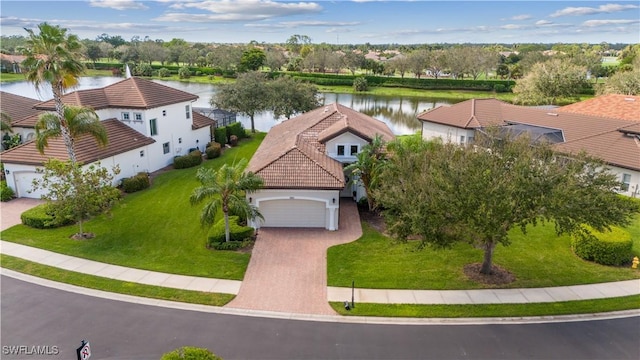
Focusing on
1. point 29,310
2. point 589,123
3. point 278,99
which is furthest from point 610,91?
point 29,310

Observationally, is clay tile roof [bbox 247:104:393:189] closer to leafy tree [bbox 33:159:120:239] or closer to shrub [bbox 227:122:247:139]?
leafy tree [bbox 33:159:120:239]

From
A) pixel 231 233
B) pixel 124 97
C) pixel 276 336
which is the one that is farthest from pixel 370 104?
pixel 276 336

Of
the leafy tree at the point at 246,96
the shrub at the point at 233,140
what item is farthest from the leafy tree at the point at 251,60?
the shrub at the point at 233,140

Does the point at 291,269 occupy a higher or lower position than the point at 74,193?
lower

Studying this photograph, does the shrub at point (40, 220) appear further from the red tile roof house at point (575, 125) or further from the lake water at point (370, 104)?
the lake water at point (370, 104)

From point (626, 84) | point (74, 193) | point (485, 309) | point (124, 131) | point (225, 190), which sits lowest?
point (485, 309)

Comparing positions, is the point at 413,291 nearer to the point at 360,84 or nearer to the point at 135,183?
the point at 135,183
